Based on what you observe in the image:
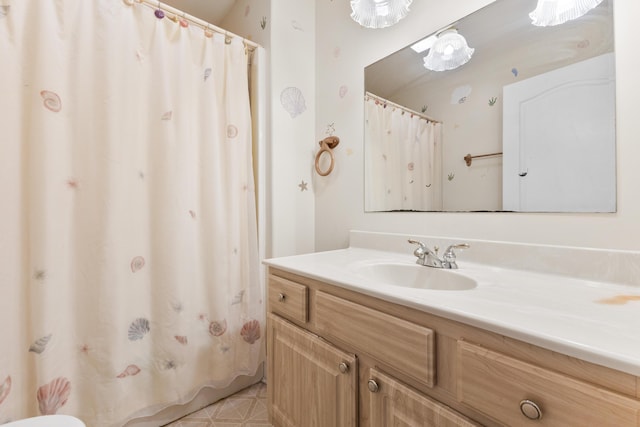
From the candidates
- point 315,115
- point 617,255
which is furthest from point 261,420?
point 315,115

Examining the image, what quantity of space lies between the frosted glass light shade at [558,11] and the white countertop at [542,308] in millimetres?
817

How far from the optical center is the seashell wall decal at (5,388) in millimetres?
931

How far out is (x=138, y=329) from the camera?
3.97 feet

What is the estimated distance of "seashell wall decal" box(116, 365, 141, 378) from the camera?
1168 mm

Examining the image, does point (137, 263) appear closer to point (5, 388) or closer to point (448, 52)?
point (5, 388)

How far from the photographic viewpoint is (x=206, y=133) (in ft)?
4.58

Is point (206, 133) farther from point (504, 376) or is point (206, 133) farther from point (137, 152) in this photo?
point (504, 376)

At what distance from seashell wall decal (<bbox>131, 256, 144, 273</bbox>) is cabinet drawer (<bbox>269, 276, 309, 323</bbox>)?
0.59 m

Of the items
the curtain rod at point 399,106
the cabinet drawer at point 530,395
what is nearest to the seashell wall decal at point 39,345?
the cabinet drawer at point 530,395

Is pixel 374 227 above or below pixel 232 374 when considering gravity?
above

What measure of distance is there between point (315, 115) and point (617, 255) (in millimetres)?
1499

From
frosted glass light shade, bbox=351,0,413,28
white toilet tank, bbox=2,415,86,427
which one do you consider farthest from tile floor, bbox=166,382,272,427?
frosted glass light shade, bbox=351,0,413,28

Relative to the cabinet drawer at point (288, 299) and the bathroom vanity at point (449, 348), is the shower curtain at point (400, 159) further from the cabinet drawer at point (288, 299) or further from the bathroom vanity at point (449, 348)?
the cabinet drawer at point (288, 299)

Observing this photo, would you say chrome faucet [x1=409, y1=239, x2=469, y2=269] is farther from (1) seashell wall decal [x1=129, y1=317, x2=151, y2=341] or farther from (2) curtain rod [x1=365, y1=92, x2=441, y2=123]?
(1) seashell wall decal [x1=129, y1=317, x2=151, y2=341]
